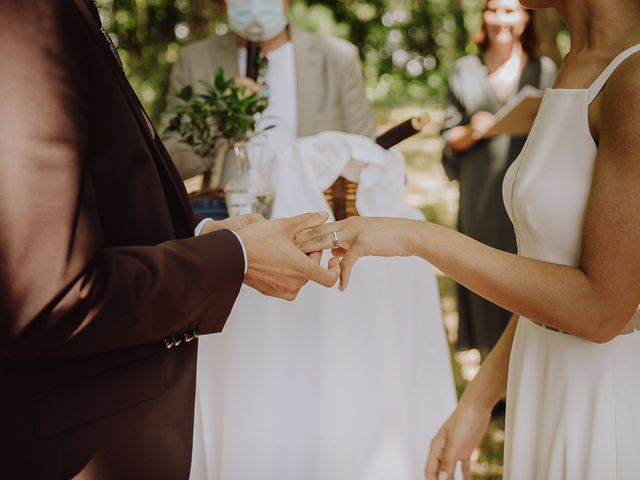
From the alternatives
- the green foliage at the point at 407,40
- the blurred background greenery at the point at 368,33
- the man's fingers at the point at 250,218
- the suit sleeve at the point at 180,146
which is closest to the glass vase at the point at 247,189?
the suit sleeve at the point at 180,146

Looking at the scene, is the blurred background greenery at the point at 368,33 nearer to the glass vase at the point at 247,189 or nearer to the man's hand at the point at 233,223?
the glass vase at the point at 247,189

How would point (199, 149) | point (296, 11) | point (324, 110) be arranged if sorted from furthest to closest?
1. point (296, 11)
2. point (324, 110)
3. point (199, 149)

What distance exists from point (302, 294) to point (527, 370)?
2.44 ft

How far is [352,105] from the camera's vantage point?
3.65m

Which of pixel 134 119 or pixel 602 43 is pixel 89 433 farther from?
pixel 602 43

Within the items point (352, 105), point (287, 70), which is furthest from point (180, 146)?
point (352, 105)

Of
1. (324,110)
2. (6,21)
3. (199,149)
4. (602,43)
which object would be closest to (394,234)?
(602,43)

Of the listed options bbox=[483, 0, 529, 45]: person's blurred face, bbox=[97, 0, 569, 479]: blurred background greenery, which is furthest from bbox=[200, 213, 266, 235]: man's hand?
bbox=[97, 0, 569, 479]: blurred background greenery

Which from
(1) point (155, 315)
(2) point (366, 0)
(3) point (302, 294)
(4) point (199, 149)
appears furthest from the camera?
(2) point (366, 0)

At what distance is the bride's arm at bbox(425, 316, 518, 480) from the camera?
164cm

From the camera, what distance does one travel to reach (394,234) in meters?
1.42

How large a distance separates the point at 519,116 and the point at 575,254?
7.91 feet

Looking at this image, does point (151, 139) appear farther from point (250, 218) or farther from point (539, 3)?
point (539, 3)

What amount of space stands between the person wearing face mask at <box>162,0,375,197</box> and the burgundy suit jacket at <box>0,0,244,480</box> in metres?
2.14
